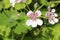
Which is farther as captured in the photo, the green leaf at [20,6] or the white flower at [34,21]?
the green leaf at [20,6]

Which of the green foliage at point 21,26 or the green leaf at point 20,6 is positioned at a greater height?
the green leaf at point 20,6

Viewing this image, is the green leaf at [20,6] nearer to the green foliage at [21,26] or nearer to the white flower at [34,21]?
the green foliage at [21,26]

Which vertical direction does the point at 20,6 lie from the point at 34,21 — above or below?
above

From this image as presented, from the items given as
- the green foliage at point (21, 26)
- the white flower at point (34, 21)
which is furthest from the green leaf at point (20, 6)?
the white flower at point (34, 21)

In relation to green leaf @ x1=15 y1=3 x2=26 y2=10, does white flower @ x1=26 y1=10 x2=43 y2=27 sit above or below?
below

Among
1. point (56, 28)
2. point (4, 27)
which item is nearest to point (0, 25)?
point (4, 27)

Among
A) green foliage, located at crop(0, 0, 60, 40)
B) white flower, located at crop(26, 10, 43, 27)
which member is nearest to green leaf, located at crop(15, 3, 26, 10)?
green foliage, located at crop(0, 0, 60, 40)

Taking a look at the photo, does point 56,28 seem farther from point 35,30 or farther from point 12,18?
point 12,18

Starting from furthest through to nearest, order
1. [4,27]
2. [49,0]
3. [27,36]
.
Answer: [49,0], [27,36], [4,27]

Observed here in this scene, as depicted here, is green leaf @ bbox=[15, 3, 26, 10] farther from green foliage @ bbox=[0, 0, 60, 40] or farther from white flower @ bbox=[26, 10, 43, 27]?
white flower @ bbox=[26, 10, 43, 27]

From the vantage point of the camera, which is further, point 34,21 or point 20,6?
point 20,6

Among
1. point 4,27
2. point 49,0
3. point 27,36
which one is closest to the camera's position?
point 4,27
